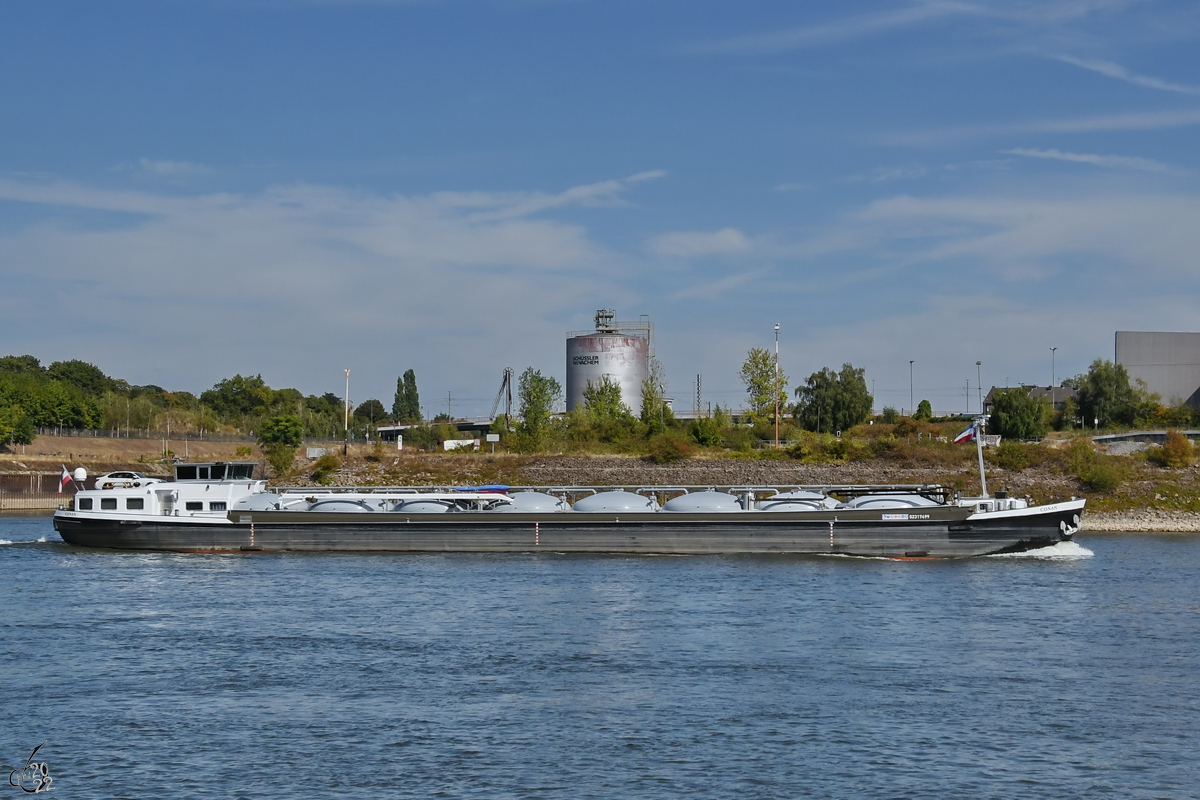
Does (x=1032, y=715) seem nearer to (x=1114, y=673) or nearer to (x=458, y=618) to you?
(x=1114, y=673)

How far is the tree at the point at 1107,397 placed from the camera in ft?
375

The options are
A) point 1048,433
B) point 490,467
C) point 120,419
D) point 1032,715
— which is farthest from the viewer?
point 120,419

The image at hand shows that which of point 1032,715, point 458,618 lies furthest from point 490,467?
point 1032,715

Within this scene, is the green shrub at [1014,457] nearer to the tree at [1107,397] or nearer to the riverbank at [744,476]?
the riverbank at [744,476]

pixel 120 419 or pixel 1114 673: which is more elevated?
pixel 120 419

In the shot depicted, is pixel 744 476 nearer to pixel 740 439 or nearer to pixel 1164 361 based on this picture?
pixel 740 439

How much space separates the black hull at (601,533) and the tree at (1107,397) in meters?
66.4

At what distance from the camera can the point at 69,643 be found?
107 ft

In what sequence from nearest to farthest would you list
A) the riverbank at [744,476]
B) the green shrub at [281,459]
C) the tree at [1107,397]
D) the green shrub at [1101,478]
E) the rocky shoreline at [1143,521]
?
the rocky shoreline at [1143,521]
the riverbank at [744,476]
the green shrub at [1101,478]
the green shrub at [281,459]
the tree at [1107,397]

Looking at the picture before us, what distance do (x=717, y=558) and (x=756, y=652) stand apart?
→ 22398 millimetres

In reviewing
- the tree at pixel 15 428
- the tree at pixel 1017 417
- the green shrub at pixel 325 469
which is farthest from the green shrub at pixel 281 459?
the tree at pixel 1017 417

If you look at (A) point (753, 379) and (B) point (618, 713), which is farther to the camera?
(A) point (753, 379)

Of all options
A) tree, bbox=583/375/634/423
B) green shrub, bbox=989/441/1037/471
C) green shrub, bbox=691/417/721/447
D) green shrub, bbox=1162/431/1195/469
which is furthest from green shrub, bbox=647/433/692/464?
green shrub, bbox=1162/431/1195/469

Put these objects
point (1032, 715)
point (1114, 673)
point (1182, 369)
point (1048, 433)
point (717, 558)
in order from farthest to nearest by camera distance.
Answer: point (1182, 369) < point (1048, 433) < point (717, 558) < point (1114, 673) < point (1032, 715)
